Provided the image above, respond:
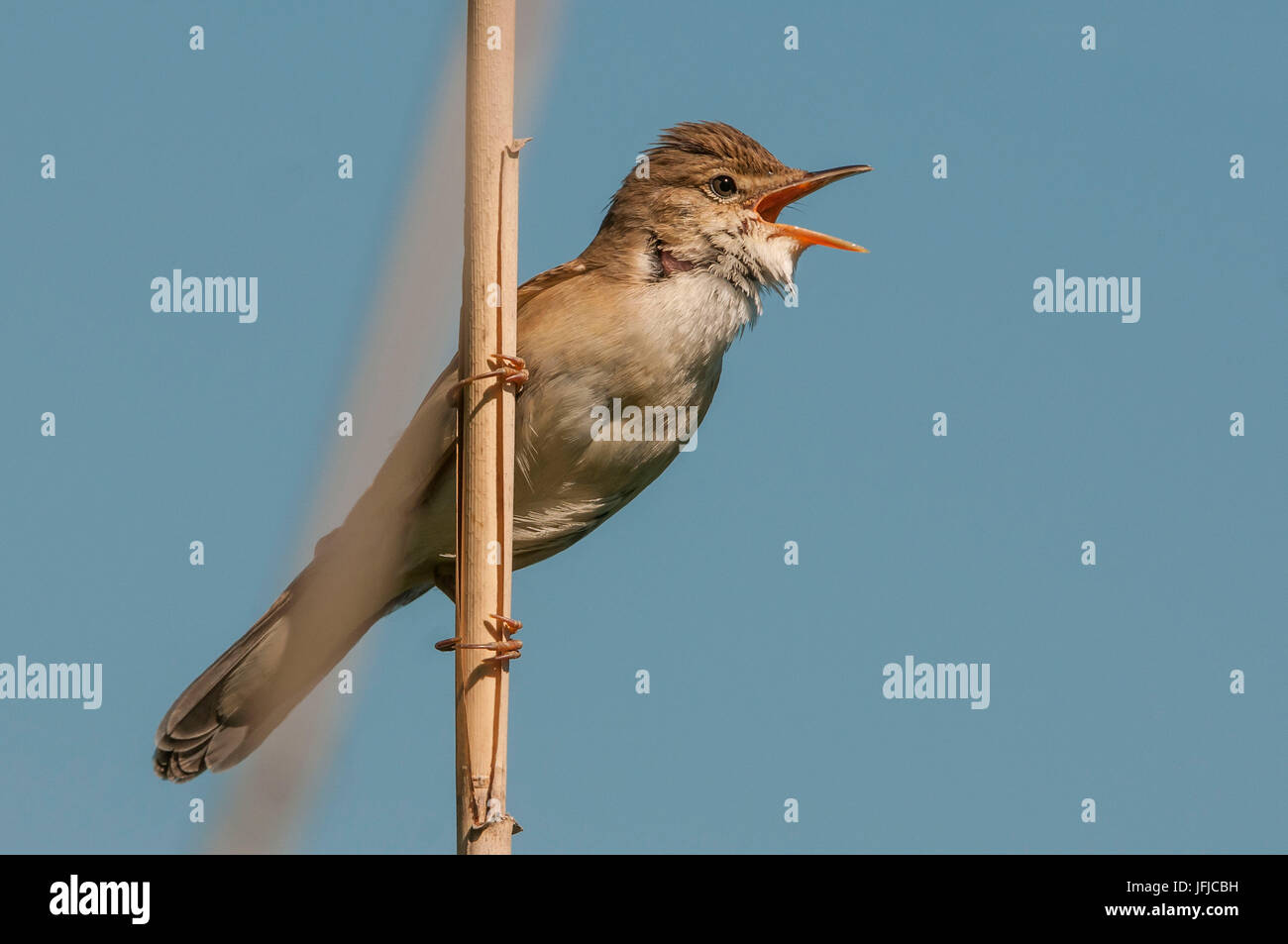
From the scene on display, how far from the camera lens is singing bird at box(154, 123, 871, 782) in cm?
444

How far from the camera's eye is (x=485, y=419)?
2811 millimetres

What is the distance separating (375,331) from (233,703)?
3026 mm

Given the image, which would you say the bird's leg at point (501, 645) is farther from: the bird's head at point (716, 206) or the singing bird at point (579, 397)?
the bird's head at point (716, 206)

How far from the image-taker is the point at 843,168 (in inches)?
188

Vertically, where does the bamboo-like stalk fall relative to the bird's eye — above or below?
below

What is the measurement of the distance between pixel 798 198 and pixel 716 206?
0.30 metres

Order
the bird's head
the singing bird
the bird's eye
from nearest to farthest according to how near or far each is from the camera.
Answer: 1. the singing bird
2. the bird's head
3. the bird's eye

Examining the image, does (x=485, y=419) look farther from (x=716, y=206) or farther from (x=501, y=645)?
(x=716, y=206)

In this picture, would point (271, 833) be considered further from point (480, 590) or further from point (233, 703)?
point (233, 703)

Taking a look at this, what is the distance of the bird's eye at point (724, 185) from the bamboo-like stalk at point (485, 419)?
7.08 feet
